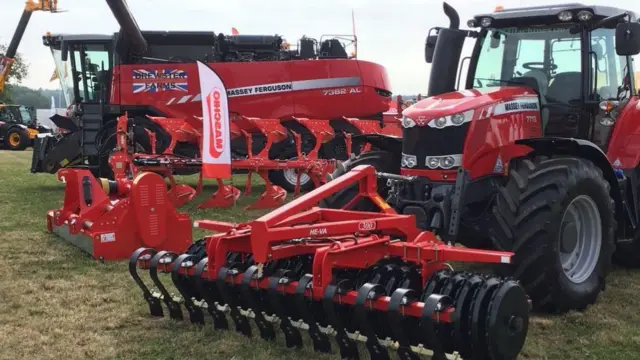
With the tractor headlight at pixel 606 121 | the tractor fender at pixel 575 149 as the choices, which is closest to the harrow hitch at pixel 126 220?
the tractor fender at pixel 575 149

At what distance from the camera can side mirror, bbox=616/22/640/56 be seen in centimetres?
471

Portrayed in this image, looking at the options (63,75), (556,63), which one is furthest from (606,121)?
(63,75)

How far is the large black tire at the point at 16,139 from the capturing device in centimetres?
2680

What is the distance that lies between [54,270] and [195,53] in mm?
7589

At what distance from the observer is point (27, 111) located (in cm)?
2994

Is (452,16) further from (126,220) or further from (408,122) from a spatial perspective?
(126,220)

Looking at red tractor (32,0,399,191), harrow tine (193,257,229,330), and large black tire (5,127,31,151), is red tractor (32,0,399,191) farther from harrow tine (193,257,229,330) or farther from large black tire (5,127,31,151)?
large black tire (5,127,31,151)

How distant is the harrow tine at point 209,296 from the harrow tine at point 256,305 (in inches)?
11.8

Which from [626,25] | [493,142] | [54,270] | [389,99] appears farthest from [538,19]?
[389,99]

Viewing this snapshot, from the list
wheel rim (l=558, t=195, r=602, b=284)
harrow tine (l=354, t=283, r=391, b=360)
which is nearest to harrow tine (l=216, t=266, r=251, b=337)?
harrow tine (l=354, t=283, r=391, b=360)

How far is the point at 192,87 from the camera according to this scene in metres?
12.3

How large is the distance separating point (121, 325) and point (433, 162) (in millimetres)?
2419

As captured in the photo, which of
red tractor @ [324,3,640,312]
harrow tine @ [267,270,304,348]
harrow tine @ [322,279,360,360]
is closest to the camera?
harrow tine @ [322,279,360,360]

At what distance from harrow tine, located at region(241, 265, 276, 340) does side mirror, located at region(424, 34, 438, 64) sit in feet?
9.23
